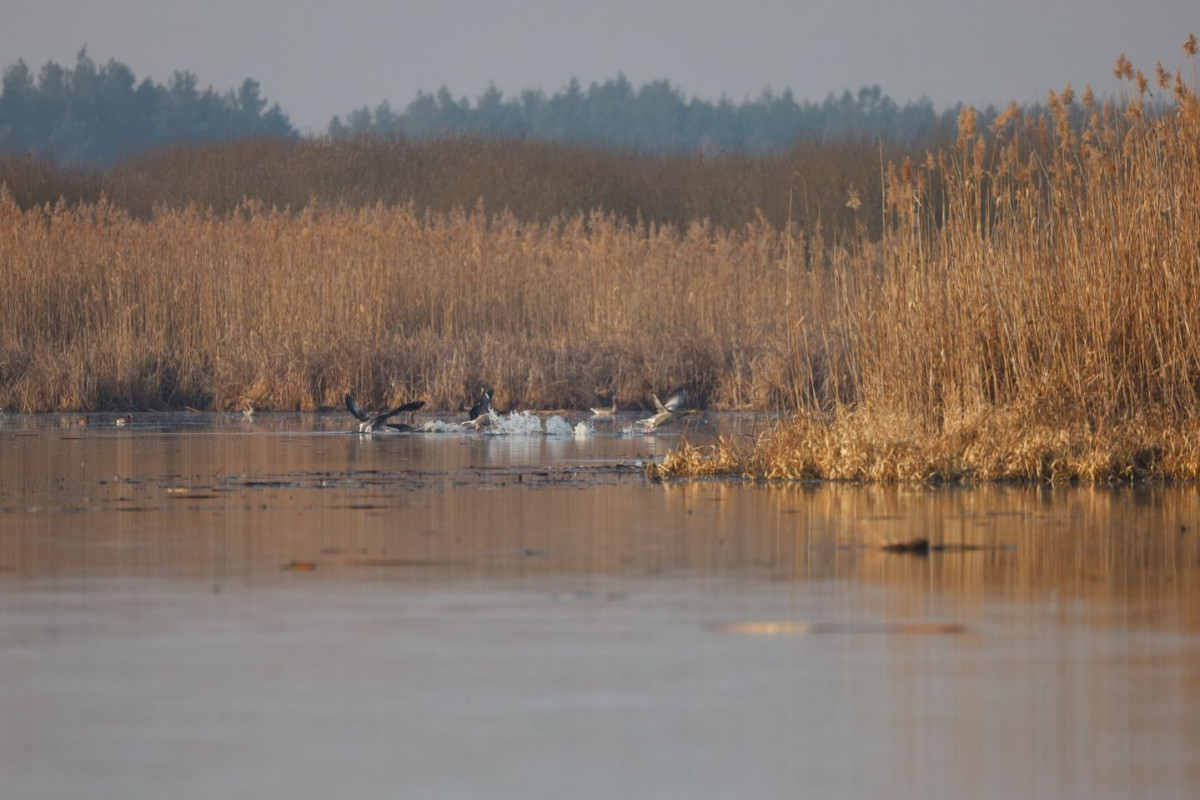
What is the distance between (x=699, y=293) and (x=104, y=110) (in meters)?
77.0

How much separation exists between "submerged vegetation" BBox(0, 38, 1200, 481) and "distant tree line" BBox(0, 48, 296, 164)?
177 ft

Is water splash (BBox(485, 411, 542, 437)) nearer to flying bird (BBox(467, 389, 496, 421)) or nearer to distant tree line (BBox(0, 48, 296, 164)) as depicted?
flying bird (BBox(467, 389, 496, 421))

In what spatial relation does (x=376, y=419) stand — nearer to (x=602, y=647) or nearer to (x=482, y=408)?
(x=482, y=408)

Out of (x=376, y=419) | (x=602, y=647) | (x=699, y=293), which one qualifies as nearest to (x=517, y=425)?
(x=376, y=419)

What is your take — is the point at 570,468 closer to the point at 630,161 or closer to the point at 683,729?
the point at 683,729

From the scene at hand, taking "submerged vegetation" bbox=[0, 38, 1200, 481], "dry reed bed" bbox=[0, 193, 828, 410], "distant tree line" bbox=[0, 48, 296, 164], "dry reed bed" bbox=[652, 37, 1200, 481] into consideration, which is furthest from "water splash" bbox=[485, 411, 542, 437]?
"distant tree line" bbox=[0, 48, 296, 164]

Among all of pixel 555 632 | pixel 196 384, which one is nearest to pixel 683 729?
pixel 555 632

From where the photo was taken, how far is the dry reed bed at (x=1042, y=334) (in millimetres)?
10625

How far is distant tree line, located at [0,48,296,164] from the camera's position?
90.4 metres

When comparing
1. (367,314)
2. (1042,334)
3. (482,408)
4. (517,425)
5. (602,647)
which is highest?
(367,314)

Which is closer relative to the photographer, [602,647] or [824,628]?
[602,647]

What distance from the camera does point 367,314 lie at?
20969 mm

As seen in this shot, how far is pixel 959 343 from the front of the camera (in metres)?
11.3

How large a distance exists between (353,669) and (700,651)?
952 millimetres
